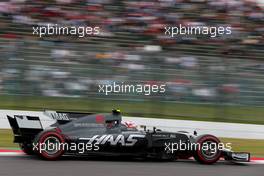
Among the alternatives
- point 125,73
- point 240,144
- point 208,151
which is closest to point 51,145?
point 208,151

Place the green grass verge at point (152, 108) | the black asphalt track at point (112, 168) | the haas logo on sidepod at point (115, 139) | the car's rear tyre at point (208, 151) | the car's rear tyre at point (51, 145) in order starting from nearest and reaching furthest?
the black asphalt track at point (112, 168), the car's rear tyre at point (51, 145), the haas logo on sidepod at point (115, 139), the car's rear tyre at point (208, 151), the green grass verge at point (152, 108)

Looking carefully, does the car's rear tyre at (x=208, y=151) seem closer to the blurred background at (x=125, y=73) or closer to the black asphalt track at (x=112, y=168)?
the black asphalt track at (x=112, y=168)

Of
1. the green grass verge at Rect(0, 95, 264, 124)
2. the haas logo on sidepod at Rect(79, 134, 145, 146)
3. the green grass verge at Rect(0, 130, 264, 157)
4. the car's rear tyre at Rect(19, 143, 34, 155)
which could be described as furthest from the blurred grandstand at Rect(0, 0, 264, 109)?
the haas logo on sidepod at Rect(79, 134, 145, 146)

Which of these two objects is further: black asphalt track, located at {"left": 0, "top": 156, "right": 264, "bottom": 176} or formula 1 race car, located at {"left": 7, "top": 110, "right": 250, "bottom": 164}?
formula 1 race car, located at {"left": 7, "top": 110, "right": 250, "bottom": 164}

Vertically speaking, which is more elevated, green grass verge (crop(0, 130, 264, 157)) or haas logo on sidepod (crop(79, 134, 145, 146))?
haas logo on sidepod (crop(79, 134, 145, 146))

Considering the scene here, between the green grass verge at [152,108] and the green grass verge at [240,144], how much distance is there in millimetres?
548

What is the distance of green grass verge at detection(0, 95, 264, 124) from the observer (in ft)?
37.6

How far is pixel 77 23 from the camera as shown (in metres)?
12.4

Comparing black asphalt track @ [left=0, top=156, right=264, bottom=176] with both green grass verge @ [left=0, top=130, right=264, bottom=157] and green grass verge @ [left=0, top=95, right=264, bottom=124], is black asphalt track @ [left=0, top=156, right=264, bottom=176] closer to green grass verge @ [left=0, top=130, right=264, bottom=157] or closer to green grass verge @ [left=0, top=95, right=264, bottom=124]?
green grass verge @ [left=0, top=130, right=264, bottom=157]

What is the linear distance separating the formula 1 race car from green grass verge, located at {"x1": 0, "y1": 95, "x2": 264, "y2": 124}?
3.50 metres

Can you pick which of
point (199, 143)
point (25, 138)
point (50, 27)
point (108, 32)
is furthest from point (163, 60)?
point (25, 138)

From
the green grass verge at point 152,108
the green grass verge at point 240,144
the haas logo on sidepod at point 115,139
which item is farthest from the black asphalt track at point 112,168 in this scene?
the green grass verge at point 152,108

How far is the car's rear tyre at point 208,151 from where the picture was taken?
7914 millimetres

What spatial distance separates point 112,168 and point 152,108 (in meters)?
4.59
